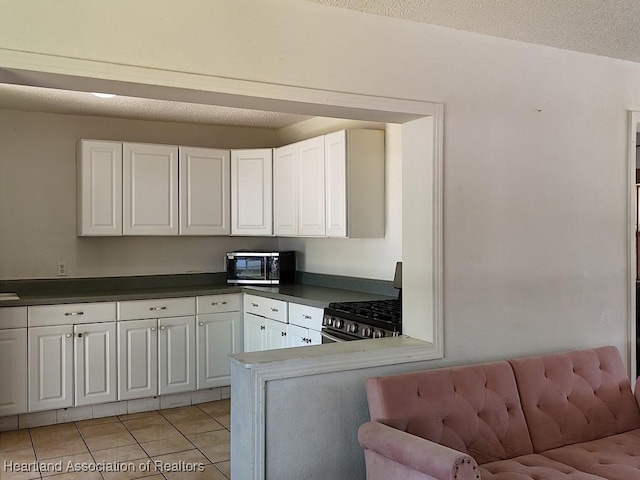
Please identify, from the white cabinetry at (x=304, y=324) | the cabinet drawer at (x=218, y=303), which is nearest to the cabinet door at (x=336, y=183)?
the white cabinetry at (x=304, y=324)

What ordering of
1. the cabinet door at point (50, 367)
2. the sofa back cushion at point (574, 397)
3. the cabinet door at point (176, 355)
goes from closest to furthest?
the sofa back cushion at point (574, 397), the cabinet door at point (50, 367), the cabinet door at point (176, 355)

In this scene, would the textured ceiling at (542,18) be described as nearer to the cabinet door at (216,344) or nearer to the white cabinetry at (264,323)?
the white cabinetry at (264,323)

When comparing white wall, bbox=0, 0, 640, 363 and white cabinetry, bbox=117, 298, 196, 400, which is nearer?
white wall, bbox=0, 0, 640, 363

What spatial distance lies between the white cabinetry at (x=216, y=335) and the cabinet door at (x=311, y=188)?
893 mm

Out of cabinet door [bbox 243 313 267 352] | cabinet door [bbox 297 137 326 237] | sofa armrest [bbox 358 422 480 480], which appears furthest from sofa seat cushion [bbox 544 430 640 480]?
cabinet door [bbox 243 313 267 352]

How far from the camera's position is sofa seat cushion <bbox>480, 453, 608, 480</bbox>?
2.38 meters

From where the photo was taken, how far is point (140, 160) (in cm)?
513

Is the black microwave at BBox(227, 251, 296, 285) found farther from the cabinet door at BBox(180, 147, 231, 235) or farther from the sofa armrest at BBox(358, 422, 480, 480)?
the sofa armrest at BBox(358, 422, 480, 480)

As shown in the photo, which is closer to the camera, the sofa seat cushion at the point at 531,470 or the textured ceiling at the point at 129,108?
the sofa seat cushion at the point at 531,470

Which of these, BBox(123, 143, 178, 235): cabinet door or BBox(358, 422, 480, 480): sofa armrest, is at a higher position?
BBox(123, 143, 178, 235): cabinet door

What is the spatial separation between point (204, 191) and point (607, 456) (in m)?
3.83

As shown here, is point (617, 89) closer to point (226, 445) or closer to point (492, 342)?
point (492, 342)

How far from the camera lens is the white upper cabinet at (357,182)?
4488 mm

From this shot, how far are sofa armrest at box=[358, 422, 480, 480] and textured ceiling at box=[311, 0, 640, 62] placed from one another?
1762 millimetres
